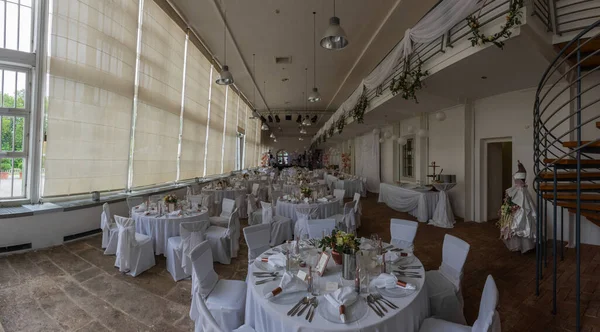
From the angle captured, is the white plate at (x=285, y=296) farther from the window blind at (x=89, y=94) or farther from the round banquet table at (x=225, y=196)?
the round banquet table at (x=225, y=196)

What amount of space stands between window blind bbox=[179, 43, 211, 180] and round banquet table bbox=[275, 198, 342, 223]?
4554 mm

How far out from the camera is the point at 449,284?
2426mm

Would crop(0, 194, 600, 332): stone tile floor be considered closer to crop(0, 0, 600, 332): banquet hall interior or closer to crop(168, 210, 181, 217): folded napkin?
crop(0, 0, 600, 332): banquet hall interior

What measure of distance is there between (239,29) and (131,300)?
7.22m

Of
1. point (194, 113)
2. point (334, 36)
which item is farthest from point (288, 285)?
point (194, 113)

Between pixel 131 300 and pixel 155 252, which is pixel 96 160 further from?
pixel 131 300

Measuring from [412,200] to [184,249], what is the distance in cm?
605

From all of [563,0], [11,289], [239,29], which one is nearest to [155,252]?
[11,289]

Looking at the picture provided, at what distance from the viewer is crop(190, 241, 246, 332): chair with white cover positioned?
217cm

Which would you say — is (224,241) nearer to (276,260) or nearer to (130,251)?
(130,251)

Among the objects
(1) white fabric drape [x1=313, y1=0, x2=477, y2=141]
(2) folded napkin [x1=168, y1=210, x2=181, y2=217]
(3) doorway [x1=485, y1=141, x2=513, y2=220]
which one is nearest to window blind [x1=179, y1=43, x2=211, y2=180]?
(2) folded napkin [x1=168, y1=210, x2=181, y2=217]

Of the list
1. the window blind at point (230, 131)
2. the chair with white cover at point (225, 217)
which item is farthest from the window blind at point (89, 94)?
the window blind at point (230, 131)

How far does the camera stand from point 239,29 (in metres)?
7.48

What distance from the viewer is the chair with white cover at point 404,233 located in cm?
324
